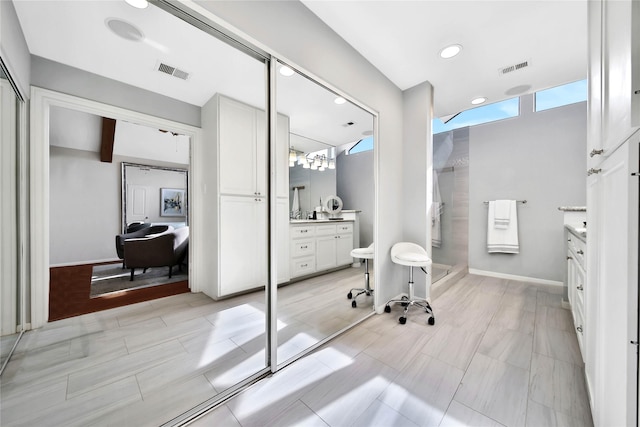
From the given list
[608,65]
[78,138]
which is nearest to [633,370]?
[608,65]

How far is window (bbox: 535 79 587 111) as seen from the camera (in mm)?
2906

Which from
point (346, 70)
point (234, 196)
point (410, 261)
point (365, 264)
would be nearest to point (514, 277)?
Result: point (410, 261)

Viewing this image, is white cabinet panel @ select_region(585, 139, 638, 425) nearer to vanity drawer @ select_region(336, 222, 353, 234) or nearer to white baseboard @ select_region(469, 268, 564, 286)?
vanity drawer @ select_region(336, 222, 353, 234)

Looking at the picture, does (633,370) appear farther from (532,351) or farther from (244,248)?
(244,248)

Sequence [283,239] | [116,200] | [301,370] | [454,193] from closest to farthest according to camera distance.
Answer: [301,370] → [283,239] → [116,200] → [454,193]

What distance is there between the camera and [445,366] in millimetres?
1530

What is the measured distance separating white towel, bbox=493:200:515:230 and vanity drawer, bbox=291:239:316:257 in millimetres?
2962

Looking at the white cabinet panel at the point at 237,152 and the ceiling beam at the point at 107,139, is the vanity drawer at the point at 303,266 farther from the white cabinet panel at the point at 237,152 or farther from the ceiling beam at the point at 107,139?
the ceiling beam at the point at 107,139

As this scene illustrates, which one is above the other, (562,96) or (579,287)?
(562,96)

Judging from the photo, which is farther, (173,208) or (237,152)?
(173,208)

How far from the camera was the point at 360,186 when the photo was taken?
2.46 m

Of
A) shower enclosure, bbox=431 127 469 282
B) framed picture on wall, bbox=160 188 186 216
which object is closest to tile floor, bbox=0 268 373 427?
framed picture on wall, bbox=160 188 186 216

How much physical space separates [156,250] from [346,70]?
10.6ft

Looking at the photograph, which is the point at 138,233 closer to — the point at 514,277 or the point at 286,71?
the point at 286,71
